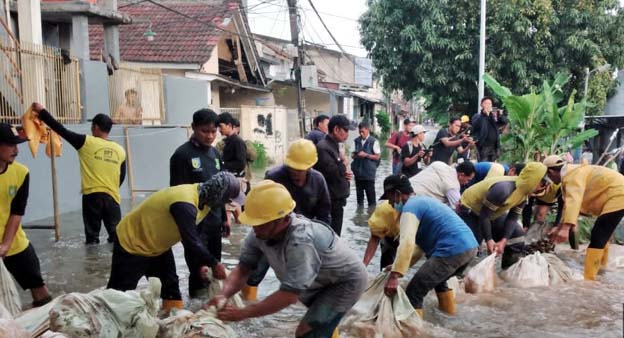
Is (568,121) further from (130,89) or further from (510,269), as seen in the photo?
(130,89)

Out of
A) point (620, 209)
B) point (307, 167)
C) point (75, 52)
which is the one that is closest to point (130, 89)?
point (75, 52)

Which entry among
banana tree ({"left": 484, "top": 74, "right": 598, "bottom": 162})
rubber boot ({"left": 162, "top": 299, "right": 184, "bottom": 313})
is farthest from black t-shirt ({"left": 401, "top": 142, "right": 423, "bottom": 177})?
rubber boot ({"left": 162, "top": 299, "right": 184, "bottom": 313})

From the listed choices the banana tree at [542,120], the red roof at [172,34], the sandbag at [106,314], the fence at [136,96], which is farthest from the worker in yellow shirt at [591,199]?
the red roof at [172,34]

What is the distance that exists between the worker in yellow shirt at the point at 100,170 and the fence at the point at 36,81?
259 cm

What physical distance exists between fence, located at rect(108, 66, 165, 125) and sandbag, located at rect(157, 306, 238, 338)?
338 inches

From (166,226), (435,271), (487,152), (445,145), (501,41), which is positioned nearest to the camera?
(166,226)

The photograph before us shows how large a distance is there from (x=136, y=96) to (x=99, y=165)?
598 cm

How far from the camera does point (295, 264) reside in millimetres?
2873

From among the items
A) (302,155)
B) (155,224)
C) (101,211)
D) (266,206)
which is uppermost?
(302,155)

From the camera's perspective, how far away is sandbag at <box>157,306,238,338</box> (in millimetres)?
3189

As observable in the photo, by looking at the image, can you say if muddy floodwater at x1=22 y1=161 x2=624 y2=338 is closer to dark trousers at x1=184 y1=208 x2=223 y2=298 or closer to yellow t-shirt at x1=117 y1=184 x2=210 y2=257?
dark trousers at x1=184 y1=208 x2=223 y2=298

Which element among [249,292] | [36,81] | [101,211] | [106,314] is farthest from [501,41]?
[106,314]

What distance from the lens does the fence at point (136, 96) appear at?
449 inches

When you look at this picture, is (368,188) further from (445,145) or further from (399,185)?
(399,185)
